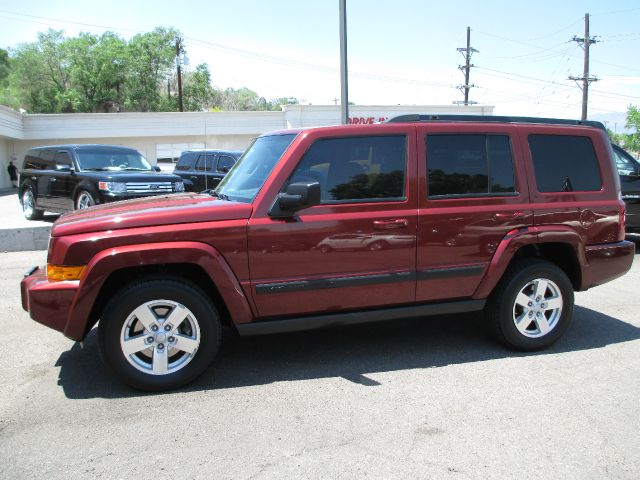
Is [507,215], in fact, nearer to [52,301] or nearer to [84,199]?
[52,301]

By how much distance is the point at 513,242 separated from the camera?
4.26 m

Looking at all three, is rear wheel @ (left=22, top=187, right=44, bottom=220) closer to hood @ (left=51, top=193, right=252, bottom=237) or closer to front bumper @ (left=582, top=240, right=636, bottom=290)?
hood @ (left=51, top=193, right=252, bottom=237)

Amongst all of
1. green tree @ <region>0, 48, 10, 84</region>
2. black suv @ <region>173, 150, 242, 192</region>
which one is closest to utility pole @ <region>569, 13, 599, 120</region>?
black suv @ <region>173, 150, 242, 192</region>

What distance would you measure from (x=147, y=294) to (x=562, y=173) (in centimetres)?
357

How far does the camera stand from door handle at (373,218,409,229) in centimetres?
394

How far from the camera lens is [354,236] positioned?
12.8ft

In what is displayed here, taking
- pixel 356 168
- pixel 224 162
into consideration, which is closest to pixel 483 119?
pixel 356 168

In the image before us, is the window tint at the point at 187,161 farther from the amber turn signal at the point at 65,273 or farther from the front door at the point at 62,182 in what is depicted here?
the amber turn signal at the point at 65,273

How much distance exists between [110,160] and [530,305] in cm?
959

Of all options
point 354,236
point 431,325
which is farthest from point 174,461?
point 431,325

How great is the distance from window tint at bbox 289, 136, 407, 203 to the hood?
0.53m

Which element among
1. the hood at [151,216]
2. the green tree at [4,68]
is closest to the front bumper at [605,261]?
the hood at [151,216]

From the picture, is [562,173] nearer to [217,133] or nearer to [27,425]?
[27,425]

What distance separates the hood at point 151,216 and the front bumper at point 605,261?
3039 mm
